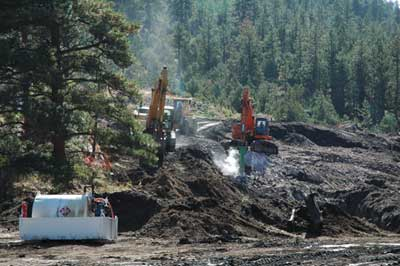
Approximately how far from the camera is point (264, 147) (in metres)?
58.7

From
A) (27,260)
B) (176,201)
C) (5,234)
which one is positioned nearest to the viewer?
(27,260)

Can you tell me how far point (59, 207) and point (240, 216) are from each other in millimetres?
8145

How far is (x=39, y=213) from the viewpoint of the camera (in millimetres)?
29172

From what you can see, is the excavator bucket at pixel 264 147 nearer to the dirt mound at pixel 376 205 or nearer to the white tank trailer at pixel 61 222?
the dirt mound at pixel 376 205

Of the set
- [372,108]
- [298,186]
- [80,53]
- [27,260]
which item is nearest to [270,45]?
[372,108]

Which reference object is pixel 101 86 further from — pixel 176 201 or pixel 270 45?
pixel 270 45

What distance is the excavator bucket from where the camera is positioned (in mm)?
57375

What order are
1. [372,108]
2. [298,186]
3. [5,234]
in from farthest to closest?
1. [372,108]
2. [298,186]
3. [5,234]

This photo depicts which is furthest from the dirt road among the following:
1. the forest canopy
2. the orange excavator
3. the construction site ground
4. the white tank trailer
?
the forest canopy

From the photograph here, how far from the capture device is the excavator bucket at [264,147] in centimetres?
5738

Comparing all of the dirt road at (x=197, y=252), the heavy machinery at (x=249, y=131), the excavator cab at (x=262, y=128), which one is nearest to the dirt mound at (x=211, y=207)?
the dirt road at (x=197, y=252)

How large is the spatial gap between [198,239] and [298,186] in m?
23.0

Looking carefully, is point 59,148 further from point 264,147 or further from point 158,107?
point 264,147

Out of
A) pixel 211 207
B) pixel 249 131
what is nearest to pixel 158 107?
pixel 249 131
